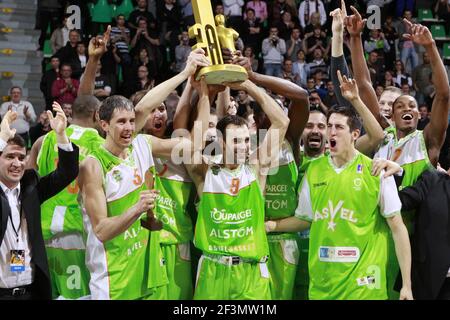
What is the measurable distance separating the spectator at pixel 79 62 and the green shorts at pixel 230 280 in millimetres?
8128

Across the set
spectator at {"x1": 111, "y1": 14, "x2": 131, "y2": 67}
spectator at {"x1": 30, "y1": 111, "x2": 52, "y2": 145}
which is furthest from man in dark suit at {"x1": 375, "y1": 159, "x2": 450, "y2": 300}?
spectator at {"x1": 111, "y1": 14, "x2": 131, "y2": 67}

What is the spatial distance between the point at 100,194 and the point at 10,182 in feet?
2.02

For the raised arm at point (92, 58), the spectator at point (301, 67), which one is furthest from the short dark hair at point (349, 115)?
the spectator at point (301, 67)

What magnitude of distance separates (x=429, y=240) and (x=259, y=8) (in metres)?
10.8

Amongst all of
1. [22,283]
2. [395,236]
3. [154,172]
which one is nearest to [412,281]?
[395,236]

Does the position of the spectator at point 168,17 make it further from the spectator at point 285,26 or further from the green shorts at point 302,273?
the green shorts at point 302,273

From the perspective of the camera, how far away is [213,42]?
220 inches

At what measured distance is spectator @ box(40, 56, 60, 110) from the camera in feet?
42.2

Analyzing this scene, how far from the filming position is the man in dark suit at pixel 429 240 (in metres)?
5.52

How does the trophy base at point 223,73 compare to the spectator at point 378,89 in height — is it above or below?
below

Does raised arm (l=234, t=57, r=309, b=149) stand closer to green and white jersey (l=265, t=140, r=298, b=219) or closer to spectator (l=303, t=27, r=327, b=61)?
green and white jersey (l=265, t=140, r=298, b=219)

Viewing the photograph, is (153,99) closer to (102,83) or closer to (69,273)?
(69,273)

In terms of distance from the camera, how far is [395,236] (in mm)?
5297
